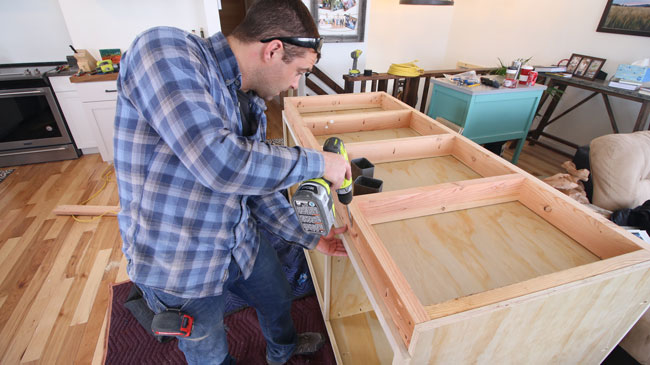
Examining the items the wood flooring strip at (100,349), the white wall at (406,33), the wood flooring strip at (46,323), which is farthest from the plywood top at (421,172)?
the white wall at (406,33)

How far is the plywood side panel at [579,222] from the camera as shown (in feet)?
2.85

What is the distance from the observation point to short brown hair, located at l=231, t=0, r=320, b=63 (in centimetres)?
74

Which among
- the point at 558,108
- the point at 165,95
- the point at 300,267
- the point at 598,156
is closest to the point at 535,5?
the point at 558,108

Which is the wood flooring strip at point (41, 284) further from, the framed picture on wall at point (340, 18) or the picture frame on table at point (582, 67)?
the picture frame on table at point (582, 67)

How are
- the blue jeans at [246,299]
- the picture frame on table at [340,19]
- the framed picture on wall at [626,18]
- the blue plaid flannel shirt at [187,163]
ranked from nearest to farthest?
the blue plaid flannel shirt at [187,163] → the blue jeans at [246,299] → the framed picture on wall at [626,18] → the picture frame on table at [340,19]

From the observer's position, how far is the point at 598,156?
1.85m

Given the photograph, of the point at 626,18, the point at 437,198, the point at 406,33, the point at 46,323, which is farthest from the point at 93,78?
the point at 626,18

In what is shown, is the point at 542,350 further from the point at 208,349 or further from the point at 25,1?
the point at 25,1

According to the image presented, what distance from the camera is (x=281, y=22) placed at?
0.74 meters

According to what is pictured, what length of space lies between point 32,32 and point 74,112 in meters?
1.01

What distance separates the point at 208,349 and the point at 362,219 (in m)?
0.72

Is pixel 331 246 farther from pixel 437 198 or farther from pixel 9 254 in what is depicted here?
pixel 9 254

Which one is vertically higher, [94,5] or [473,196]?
[94,5]

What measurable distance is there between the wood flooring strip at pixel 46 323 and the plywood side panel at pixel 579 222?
237cm
